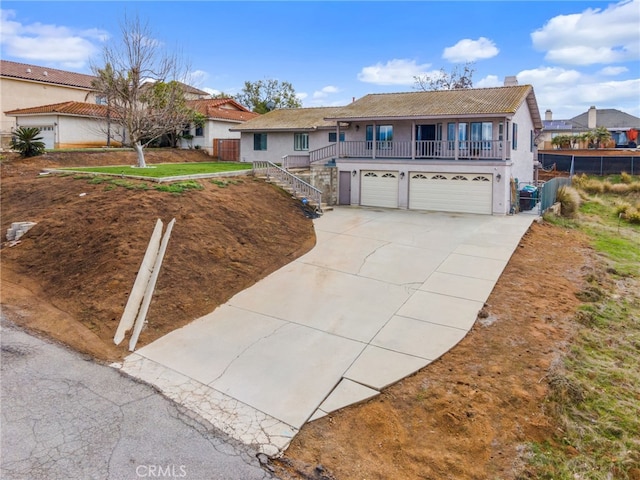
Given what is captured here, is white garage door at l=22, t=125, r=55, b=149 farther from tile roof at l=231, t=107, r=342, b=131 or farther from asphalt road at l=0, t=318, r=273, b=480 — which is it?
asphalt road at l=0, t=318, r=273, b=480

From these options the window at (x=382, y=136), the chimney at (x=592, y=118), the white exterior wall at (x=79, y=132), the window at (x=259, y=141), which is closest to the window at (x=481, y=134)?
the window at (x=382, y=136)

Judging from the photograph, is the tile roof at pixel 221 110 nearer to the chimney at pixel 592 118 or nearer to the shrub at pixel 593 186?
the shrub at pixel 593 186

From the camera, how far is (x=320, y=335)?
29.3 feet

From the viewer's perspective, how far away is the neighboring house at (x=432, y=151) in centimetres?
1998

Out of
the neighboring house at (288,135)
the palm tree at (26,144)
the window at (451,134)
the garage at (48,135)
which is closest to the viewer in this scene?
the window at (451,134)

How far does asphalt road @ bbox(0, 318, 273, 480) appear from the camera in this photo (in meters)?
5.30

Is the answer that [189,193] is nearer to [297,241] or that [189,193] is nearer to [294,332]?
[297,241]

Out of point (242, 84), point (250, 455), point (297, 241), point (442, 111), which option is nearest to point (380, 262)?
point (297, 241)

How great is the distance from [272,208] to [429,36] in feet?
60.3

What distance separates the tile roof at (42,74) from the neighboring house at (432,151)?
2235cm

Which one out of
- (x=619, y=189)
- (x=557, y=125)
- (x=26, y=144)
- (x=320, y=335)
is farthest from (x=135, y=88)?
(x=557, y=125)

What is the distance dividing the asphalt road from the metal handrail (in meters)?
13.2

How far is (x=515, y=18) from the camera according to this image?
2108cm
